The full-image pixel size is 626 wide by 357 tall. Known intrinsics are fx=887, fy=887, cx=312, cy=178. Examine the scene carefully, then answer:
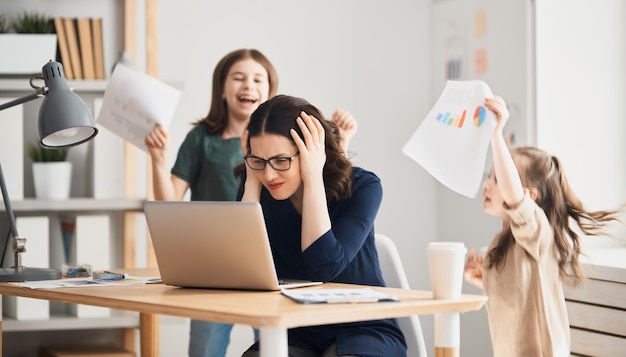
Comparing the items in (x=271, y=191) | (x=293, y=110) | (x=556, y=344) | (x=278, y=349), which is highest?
(x=293, y=110)

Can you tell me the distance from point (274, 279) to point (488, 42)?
2.10m

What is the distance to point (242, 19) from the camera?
3.74 metres

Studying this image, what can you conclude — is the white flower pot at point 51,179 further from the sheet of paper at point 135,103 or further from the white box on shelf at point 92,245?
the sheet of paper at point 135,103

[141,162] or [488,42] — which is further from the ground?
[488,42]

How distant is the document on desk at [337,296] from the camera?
1564 mm

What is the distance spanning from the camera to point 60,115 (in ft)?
6.53

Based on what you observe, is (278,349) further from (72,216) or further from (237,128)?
(72,216)

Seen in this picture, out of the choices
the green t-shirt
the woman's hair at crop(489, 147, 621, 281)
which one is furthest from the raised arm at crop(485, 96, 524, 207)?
the green t-shirt

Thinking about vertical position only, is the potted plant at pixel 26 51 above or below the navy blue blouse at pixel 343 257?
above


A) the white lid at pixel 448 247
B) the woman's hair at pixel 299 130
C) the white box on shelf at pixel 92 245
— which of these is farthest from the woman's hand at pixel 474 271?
the white box on shelf at pixel 92 245

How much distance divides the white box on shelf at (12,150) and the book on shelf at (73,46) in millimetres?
237

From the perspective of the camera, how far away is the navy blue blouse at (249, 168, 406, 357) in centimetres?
188

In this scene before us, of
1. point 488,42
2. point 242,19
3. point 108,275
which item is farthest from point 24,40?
point 488,42

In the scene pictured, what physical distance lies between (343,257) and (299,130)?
12.2 inches
